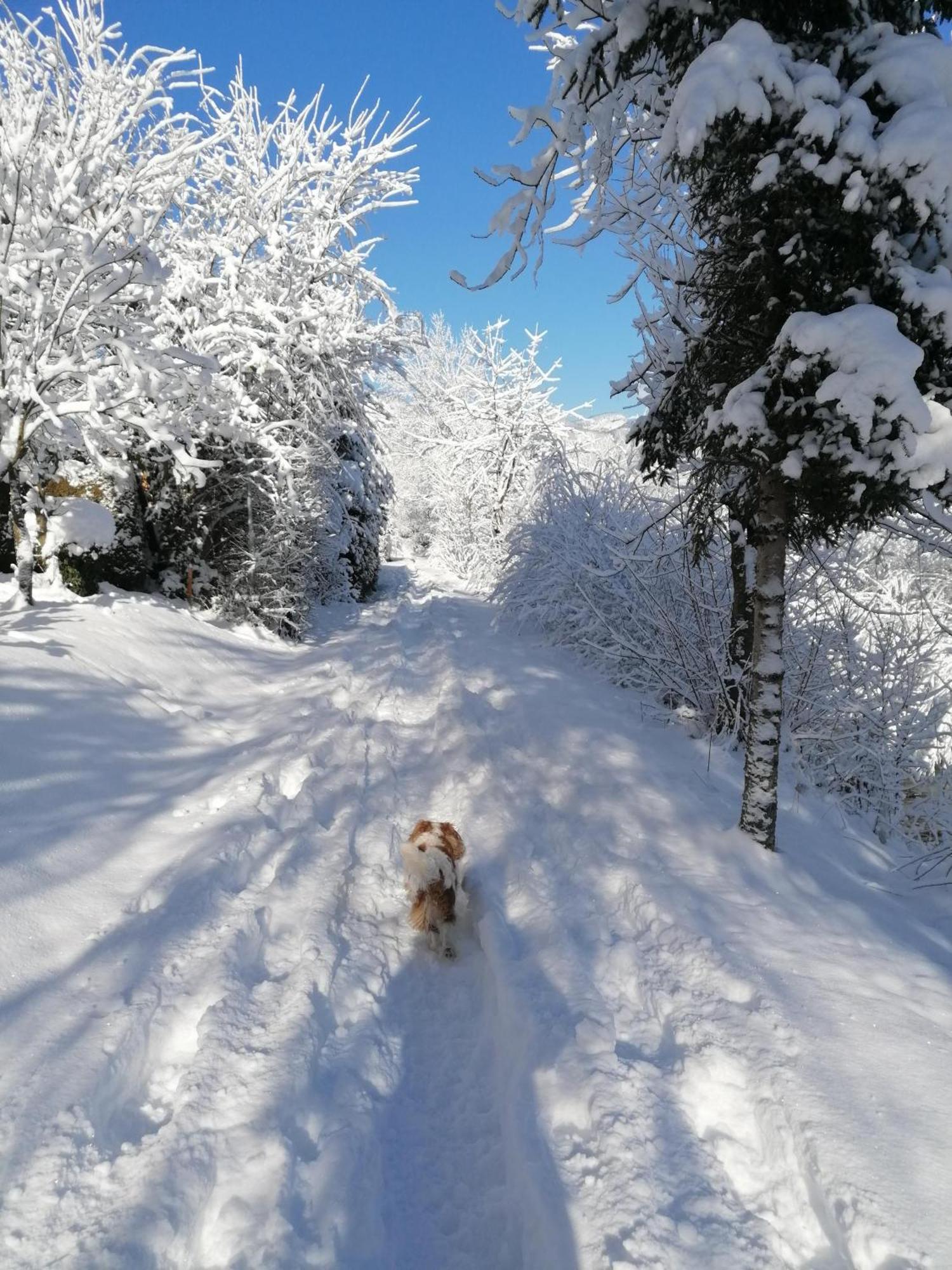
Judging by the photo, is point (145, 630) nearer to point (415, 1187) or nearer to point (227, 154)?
point (415, 1187)

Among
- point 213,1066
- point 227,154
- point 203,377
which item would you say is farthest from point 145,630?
point 227,154

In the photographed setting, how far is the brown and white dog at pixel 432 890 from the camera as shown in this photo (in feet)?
13.1

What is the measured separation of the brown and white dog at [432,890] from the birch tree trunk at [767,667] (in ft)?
7.26

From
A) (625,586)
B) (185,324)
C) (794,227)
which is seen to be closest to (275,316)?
(185,324)

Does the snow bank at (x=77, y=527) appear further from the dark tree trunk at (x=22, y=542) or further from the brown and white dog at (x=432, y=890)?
the brown and white dog at (x=432, y=890)

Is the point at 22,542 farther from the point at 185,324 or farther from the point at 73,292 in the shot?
the point at 185,324

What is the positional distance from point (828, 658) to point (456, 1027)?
20.6 ft

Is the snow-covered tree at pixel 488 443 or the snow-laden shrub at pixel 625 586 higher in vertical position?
the snow-covered tree at pixel 488 443

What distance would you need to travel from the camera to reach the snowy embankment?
89.0 inches

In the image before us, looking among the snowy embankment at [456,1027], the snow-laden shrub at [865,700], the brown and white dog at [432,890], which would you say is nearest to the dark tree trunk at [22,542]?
the snowy embankment at [456,1027]

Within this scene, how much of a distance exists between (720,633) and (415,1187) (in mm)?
6307

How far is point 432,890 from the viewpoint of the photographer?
3998 mm

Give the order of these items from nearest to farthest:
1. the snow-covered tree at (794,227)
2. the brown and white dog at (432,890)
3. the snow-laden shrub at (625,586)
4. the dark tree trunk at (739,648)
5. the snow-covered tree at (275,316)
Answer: the snow-covered tree at (794,227)
the brown and white dog at (432,890)
the dark tree trunk at (739,648)
the snow-laden shrub at (625,586)
the snow-covered tree at (275,316)

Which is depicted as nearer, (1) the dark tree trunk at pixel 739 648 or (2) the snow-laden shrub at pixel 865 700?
(1) the dark tree trunk at pixel 739 648
